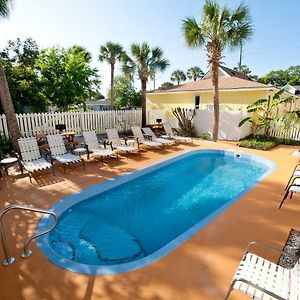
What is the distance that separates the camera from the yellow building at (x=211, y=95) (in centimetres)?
1617

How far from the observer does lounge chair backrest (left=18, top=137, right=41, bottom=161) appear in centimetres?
779

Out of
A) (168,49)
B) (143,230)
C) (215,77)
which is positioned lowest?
(143,230)

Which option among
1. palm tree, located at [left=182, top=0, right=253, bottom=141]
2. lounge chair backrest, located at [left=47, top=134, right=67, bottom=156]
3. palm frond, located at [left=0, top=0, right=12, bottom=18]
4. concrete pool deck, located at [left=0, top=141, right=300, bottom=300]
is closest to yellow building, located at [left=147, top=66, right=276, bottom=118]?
palm tree, located at [left=182, top=0, right=253, bottom=141]

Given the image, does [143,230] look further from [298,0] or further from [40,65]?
[40,65]

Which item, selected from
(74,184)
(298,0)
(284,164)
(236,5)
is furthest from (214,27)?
(74,184)

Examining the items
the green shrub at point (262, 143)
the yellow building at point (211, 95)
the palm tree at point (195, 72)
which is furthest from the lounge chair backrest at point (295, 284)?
the palm tree at point (195, 72)

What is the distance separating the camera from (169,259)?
3.73 m

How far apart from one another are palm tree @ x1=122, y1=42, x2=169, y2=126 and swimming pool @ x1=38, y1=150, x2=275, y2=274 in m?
10.8

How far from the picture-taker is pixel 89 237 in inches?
195

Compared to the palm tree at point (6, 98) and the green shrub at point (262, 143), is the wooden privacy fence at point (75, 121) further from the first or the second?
the green shrub at point (262, 143)

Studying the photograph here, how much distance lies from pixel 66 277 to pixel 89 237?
162 cm

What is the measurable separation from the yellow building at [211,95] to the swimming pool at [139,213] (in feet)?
26.4

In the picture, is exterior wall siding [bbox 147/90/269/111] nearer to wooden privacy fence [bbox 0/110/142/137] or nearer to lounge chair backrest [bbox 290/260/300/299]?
wooden privacy fence [bbox 0/110/142/137]

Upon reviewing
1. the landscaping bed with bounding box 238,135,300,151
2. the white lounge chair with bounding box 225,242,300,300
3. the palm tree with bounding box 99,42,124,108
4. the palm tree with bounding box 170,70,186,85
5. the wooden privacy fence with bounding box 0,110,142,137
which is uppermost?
the palm tree with bounding box 170,70,186,85
